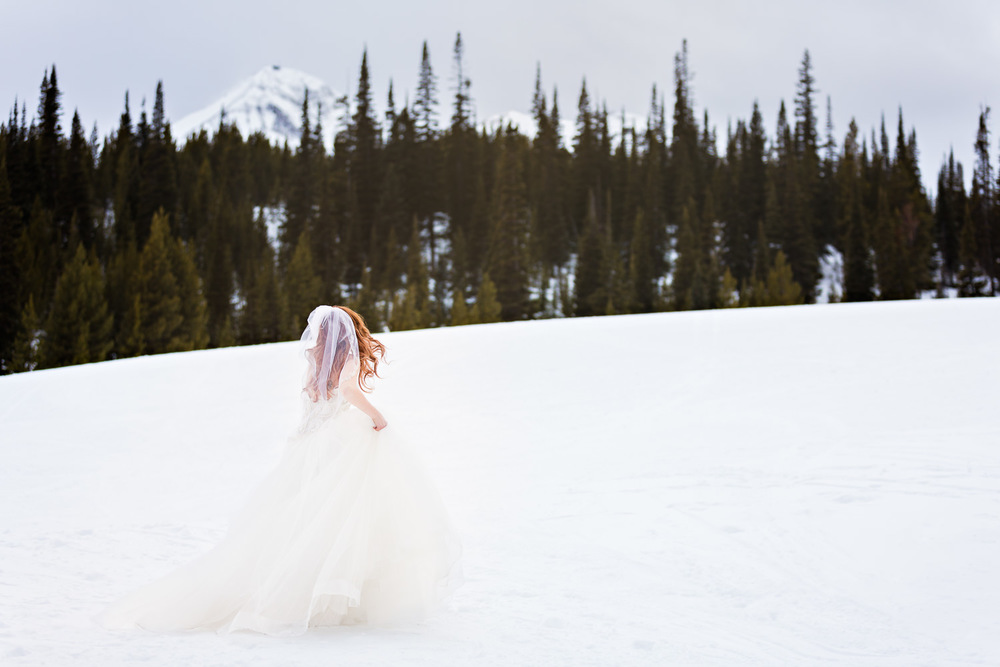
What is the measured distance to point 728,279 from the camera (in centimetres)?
4975

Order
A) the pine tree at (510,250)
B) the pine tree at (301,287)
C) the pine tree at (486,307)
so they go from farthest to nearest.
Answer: the pine tree at (301,287) < the pine tree at (510,250) < the pine tree at (486,307)

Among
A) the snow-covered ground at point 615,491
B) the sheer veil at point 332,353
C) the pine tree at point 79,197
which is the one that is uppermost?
the pine tree at point 79,197

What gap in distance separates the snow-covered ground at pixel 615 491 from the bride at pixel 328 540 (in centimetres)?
23

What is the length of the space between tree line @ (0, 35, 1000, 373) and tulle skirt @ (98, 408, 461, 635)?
40.7m

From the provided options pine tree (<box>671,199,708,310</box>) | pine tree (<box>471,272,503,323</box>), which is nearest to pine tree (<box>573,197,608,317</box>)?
pine tree (<box>671,199,708,310</box>)

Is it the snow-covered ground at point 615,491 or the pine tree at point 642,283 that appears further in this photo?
the pine tree at point 642,283

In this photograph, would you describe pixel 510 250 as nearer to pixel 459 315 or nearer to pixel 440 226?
pixel 459 315

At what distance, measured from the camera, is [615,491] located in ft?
26.9

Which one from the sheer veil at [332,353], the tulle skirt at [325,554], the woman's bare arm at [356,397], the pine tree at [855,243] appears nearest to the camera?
the tulle skirt at [325,554]

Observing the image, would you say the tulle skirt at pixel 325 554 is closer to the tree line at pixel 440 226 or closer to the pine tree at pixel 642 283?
the tree line at pixel 440 226

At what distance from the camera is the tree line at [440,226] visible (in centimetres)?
5128

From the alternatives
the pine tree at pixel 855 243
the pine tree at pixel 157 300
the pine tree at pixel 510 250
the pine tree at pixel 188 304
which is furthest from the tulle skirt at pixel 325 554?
the pine tree at pixel 855 243

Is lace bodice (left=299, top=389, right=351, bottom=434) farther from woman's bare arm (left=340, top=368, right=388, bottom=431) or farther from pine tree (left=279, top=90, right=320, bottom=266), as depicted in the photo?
pine tree (left=279, top=90, right=320, bottom=266)

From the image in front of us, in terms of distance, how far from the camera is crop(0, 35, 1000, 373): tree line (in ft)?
168
